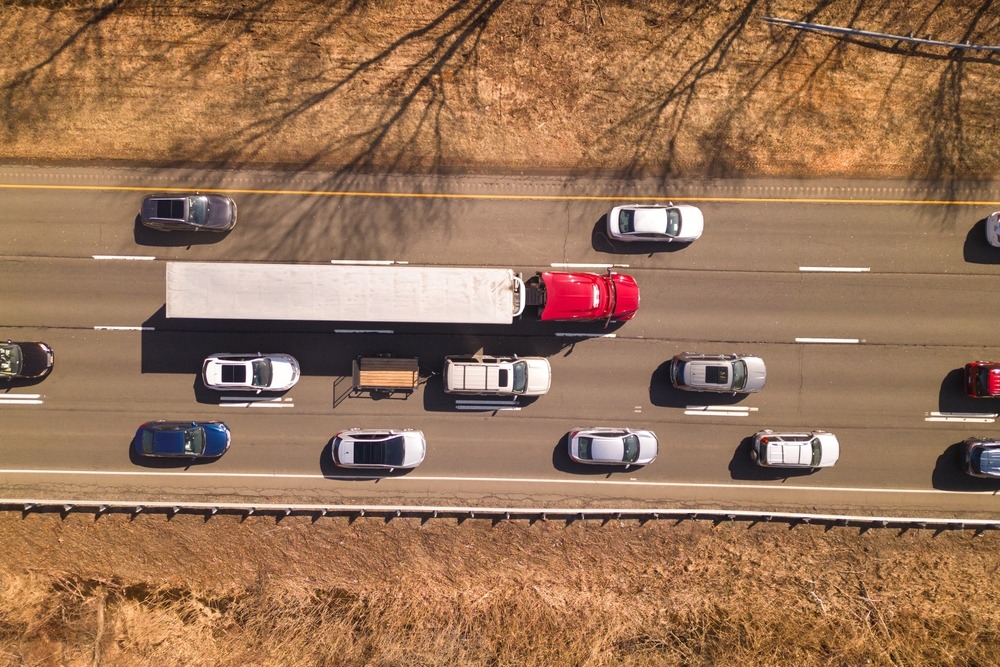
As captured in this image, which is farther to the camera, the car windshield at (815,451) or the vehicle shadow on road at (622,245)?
the vehicle shadow on road at (622,245)

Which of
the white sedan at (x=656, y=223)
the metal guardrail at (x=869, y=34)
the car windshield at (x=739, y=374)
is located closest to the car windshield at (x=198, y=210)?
the white sedan at (x=656, y=223)

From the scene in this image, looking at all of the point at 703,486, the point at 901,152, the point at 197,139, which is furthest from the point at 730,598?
the point at 197,139

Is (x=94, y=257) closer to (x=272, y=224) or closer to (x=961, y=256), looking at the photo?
(x=272, y=224)

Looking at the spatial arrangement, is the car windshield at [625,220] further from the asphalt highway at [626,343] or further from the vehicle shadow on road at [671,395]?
the vehicle shadow on road at [671,395]

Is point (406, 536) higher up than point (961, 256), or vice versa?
point (961, 256)

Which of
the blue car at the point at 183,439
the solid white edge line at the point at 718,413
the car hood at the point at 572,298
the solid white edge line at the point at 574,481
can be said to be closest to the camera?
the car hood at the point at 572,298

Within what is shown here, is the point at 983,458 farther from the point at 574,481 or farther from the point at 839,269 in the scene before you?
the point at 574,481

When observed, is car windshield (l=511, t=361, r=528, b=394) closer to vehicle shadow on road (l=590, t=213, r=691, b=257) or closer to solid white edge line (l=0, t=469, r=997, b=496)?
solid white edge line (l=0, t=469, r=997, b=496)
